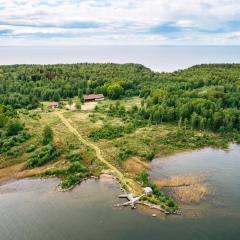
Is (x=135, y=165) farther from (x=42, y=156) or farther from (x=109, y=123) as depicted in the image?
(x=109, y=123)

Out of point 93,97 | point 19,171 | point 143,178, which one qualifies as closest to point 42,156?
point 19,171

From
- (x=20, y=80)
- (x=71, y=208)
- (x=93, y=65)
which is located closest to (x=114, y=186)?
(x=71, y=208)

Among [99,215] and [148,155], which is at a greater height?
[148,155]

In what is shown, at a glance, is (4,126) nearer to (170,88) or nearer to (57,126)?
(57,126)

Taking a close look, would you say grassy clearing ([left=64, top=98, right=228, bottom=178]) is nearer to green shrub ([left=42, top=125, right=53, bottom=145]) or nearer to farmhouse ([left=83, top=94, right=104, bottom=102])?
green shrub ([left=42, top=125, right=53, bottom=145])

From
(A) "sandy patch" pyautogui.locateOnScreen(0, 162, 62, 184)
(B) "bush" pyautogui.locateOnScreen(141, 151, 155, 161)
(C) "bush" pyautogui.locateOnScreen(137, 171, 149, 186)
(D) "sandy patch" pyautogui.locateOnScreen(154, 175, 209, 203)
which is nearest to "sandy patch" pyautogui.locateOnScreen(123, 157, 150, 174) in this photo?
(B) "bush" pyautogui.locateOnScreen(141, 151, 155, 161)
